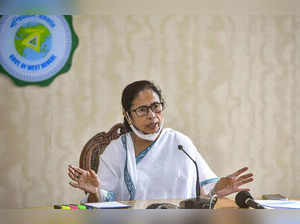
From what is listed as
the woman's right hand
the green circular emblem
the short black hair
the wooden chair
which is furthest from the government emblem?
the woman's right hand

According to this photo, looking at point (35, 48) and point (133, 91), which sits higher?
point (35, 48)

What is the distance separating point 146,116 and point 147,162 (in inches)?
9.0

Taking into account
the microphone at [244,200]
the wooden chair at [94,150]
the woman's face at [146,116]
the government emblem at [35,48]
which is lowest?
the microphone at [244,200]

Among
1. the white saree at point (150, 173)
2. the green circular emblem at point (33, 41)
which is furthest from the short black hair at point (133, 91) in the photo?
the green circular emblem at point (33, 41)

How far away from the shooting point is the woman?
1853 millimetres

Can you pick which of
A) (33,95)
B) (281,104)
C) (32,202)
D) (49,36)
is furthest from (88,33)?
(281,104)

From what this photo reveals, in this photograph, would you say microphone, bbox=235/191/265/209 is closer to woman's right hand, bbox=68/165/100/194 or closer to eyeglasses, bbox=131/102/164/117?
woman's right hand, bbox=68/165/100/194

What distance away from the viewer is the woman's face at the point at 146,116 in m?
1.97

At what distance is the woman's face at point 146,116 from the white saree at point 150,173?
0.25 ft

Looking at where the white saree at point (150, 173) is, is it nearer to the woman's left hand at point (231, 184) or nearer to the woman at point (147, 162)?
the woman at point (147, 162)

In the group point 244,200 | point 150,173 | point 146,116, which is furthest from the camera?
point 146,116

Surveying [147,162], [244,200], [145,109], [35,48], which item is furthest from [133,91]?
[35,48]

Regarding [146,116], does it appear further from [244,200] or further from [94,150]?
[244,200]

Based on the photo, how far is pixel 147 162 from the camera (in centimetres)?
192
